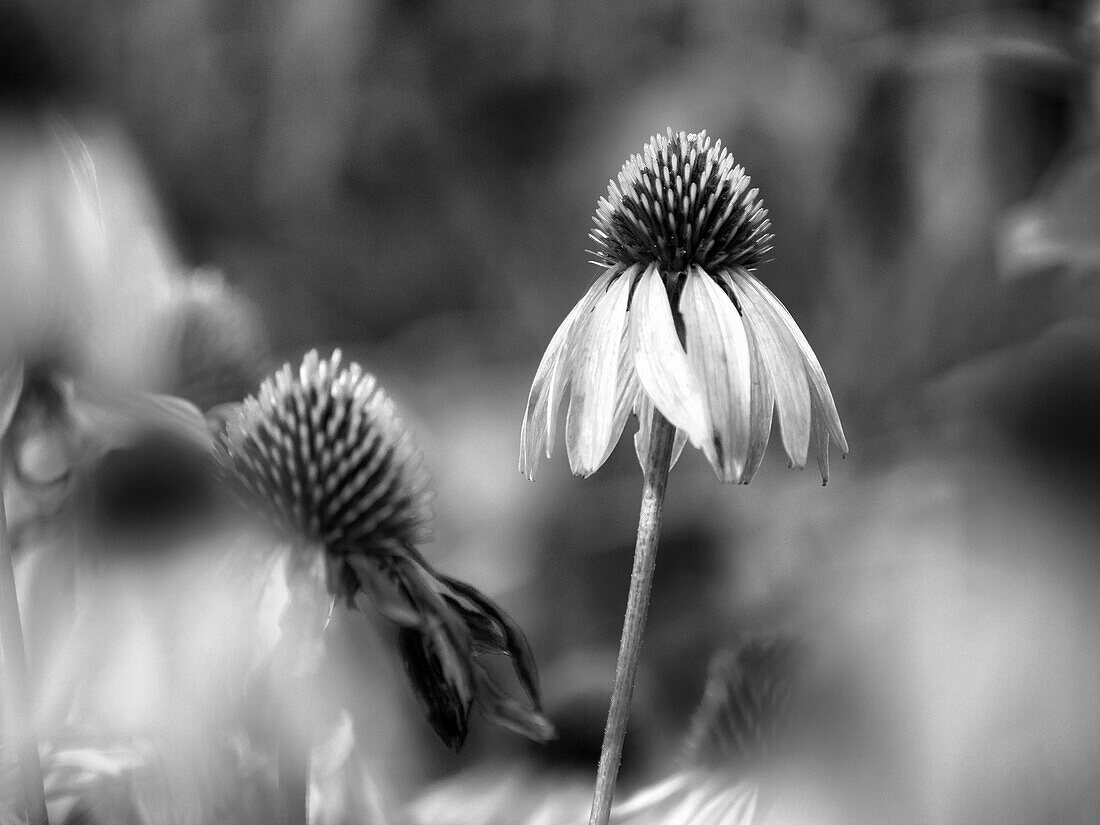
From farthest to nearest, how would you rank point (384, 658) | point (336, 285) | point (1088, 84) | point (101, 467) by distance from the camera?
point (336, 285) < point (1088, 84) < point (384, 658) < point (101, 467)

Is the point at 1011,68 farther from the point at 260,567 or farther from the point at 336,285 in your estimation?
the point at 260,567

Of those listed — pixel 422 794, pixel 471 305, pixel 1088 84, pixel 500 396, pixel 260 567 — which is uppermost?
pixel 1088 84

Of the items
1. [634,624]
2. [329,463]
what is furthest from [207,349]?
[634,624]

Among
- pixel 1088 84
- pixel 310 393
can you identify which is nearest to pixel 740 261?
pixel 310 393

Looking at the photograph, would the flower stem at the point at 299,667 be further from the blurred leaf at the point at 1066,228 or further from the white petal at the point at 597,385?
the blurred leaf at the point at 1066,228

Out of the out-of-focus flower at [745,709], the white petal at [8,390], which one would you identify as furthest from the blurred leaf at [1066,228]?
the white petal at [8,390]
